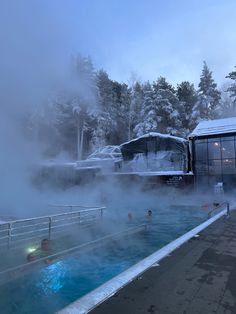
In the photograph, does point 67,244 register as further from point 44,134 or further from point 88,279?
point 44,134

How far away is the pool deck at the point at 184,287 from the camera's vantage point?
3232 mm

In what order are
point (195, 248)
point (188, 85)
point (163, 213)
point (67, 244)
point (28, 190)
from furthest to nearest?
point (188, 85), point (163, 213), point (28, 190), point (67, 244), point (195, 248)

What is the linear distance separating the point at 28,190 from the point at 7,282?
549 cm

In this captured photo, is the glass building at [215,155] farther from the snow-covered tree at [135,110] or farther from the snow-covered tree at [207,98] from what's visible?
the snow-covered tree at [135,110]

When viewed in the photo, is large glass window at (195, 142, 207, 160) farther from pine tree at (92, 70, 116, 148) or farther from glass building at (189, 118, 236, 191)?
pine tree at (92, 70, 116, 148)

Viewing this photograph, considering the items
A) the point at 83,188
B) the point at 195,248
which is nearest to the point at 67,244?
the point at 195,248

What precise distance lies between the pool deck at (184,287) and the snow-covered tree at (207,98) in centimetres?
3241

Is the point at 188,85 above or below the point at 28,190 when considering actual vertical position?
above

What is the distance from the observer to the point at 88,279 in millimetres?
5566

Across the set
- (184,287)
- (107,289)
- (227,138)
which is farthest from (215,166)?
(107,289)

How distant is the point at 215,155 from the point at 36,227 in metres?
15.3

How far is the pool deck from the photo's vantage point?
3232 mm

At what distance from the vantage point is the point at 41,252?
258 inches

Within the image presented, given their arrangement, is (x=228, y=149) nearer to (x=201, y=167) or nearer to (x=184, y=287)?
(x=201, y=167)
